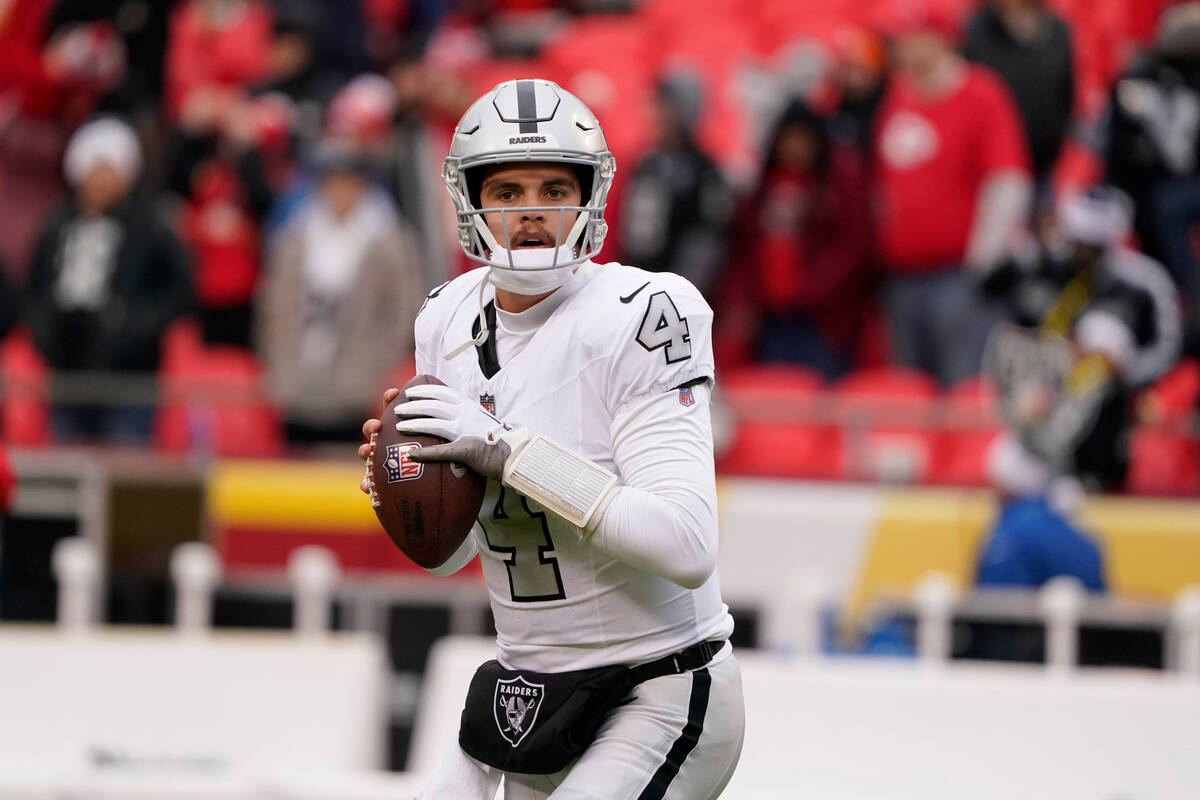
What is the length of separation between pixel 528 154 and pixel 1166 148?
6031 mm

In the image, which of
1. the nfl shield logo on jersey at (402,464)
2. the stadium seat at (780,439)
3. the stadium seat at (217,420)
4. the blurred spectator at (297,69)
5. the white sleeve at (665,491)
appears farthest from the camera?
the blurred spectator at (297,69)

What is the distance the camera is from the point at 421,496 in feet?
10.4

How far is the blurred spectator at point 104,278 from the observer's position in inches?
336

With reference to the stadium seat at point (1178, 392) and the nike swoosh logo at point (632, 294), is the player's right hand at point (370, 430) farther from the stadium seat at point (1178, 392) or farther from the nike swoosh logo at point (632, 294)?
the stadium seat at point (1178, 392)

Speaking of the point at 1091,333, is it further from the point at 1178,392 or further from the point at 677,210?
the point at 677,210

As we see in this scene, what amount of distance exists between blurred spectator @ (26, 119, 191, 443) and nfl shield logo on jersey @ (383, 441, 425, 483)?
5.63 meters

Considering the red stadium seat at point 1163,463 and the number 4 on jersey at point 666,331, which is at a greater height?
the number 4 on jersey at point 666,331

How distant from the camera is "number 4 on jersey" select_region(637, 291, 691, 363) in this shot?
3.21 meters

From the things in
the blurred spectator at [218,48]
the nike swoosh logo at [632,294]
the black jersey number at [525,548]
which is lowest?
the black jersey number at [525,548]

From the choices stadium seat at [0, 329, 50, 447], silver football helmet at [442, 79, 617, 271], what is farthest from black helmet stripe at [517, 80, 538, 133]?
stadium seat at [0, 329, 50, 447]

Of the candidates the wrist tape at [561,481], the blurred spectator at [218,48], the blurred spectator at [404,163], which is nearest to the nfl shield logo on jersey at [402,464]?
the wrist tape at [561,481]

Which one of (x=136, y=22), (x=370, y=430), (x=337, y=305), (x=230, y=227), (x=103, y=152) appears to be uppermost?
(x=136, y=22)

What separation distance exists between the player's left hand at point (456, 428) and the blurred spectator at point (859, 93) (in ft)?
20.3

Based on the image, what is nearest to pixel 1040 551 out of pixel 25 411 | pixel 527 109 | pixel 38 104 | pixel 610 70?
pixel 527 109
